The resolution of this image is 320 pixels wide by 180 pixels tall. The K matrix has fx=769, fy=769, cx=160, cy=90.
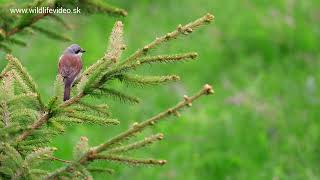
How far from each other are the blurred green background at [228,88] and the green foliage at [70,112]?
2868 mm

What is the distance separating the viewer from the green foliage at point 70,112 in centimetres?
263

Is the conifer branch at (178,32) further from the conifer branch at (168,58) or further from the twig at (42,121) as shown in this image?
the twig at (42,121)

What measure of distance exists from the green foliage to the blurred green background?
113 inches

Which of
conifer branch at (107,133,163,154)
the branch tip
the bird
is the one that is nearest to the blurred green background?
the bird

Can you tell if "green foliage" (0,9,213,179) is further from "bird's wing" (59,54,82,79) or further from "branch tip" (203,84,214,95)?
"branch tip" (203,84,214,95)

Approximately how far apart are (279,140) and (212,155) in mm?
729

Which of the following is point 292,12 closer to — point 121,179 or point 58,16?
point 121,179

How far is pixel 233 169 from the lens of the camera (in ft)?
23.5

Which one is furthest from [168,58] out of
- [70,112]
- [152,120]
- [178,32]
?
[70,112]

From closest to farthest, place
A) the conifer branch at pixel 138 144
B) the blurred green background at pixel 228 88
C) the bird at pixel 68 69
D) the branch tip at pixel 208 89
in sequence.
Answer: the branch tip at pixel 208 89, the conifer branch at pixel 138 144, the bird at pixel 68 69, the blurred green background at pixel 228 88

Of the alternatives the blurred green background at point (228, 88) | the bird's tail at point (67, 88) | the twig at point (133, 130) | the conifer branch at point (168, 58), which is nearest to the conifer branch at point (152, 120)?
the twig at point (133, 130)

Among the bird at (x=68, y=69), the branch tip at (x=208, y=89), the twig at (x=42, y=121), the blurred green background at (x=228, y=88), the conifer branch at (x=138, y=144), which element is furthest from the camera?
the blurred green background at (x=228, y=88)

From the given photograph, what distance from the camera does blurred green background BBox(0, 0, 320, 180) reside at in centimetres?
717

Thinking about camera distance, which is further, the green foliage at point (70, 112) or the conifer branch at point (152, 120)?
the green foliage at point (70, 112)
